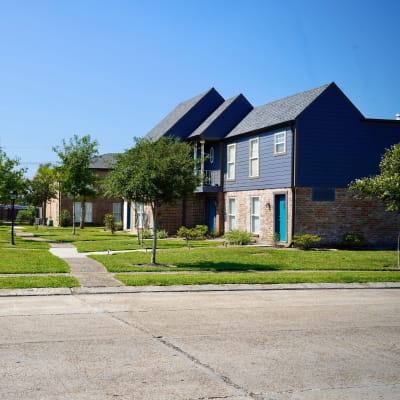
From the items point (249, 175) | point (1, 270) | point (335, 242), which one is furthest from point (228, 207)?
point (1, 270)

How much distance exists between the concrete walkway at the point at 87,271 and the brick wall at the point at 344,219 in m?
9.91

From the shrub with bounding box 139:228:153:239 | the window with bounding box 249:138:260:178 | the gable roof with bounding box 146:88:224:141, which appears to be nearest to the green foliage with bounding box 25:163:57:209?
the gable roof with bounding box 146:88:224:141

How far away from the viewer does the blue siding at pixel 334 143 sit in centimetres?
2581

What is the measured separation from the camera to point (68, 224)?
53.6 m

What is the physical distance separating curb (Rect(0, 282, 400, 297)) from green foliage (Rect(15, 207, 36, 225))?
4586 cm

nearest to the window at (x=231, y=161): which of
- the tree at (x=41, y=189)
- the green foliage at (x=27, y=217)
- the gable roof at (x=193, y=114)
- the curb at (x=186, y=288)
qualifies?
the gable roof at (x=193, y=114)

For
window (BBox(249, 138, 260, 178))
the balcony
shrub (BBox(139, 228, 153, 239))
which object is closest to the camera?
window (BBox(249, 138, 260, 178))

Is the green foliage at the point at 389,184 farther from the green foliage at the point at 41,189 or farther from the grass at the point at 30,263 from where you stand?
the green foliage at the point at 41,189

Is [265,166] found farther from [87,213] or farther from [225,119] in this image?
[87,213]

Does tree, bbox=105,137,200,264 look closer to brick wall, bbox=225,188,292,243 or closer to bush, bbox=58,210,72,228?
brick wall, bbox=225,188,292,243

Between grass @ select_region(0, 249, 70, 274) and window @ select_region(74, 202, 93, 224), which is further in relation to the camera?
window @ select_region(74, 202, 93, 224)

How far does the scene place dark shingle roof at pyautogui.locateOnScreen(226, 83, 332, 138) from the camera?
26.3m

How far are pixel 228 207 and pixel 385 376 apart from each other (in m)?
25.4

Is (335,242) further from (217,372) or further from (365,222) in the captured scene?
(217,372)
